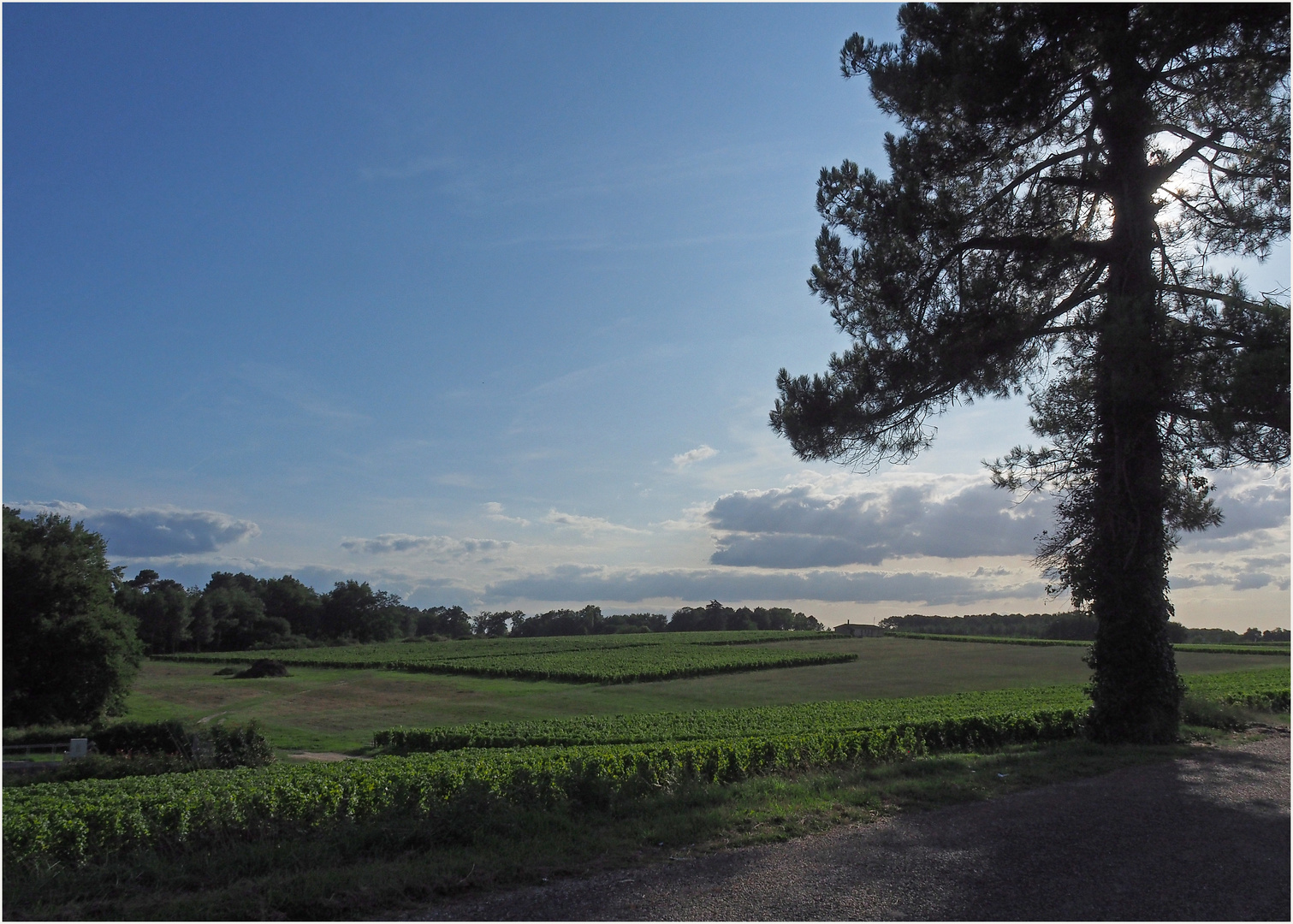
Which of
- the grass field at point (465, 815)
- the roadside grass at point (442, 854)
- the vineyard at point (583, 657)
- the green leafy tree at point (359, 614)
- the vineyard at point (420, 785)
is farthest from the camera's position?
the green leafy tree at point (359, 614)

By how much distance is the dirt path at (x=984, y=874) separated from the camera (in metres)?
5.11

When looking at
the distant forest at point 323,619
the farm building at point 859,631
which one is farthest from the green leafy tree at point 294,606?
the farm building at point 859,631

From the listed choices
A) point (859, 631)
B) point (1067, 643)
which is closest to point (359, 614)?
point (859, 631)

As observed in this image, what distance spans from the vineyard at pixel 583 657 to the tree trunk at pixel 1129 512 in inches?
1372

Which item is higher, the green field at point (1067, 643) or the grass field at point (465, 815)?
the grass field at point (465, 815)

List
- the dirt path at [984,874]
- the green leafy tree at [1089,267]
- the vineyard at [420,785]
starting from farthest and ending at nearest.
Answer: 1. the green leafy tree at [1089,267]
2. the vineyard at [420,785]
3. the dirt path at [984,874]

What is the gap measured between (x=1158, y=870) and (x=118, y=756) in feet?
81.9

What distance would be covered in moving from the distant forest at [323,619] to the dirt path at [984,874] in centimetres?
7401

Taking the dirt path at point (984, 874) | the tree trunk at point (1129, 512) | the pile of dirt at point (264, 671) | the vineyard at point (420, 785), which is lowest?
the pile of dirt at point (264, 671)

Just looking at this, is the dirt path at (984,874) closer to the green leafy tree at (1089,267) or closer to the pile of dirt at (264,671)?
the green leafy tree at (1089,267)

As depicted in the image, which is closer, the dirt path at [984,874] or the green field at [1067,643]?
the dirt path at [984,874]

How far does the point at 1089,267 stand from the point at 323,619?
341ft

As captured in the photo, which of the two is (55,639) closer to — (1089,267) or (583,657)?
(583,657)

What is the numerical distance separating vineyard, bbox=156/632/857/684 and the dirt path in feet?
129
